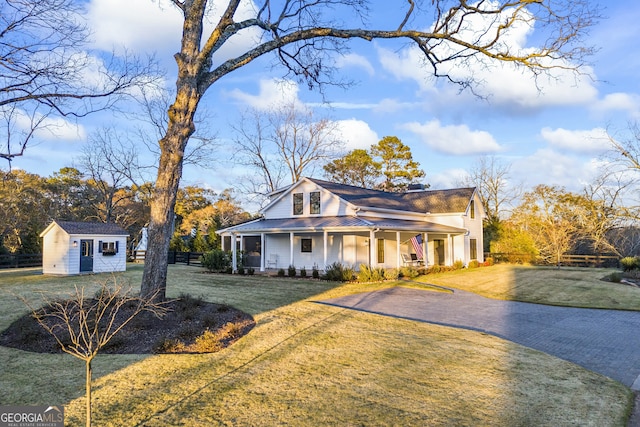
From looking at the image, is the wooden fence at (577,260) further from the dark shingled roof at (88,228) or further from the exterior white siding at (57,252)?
the exterior white siding at (57,252)

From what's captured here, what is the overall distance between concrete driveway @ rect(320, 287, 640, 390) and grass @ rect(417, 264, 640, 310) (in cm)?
127

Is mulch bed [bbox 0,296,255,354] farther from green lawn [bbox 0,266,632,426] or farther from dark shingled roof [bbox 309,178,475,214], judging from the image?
dark shingled roof [bbox 309,178,475,214]

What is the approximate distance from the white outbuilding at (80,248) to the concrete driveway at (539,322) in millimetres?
14973

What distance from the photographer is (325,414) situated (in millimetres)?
4309

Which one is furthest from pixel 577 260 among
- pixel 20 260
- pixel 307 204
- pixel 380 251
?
pixel 20 260

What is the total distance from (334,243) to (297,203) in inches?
154

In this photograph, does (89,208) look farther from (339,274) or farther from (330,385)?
(330,385)

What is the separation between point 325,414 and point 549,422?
246 cm

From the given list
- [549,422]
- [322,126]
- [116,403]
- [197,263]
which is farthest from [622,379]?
[322,126]

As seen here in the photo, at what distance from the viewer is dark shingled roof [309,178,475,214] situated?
23930 mm

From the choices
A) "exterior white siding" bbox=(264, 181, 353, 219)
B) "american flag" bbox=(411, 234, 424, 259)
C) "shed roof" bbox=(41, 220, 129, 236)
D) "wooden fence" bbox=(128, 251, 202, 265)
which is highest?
"exterior white siding" bbox=(264, 181, 353, 219)

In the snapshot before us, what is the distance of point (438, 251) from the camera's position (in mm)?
27078

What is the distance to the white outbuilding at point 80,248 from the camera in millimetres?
20219

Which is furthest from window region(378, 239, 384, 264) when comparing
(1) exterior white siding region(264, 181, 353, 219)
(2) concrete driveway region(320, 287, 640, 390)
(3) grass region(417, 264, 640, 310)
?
(2) concrete driveway region(320, 287, 640, 390)
